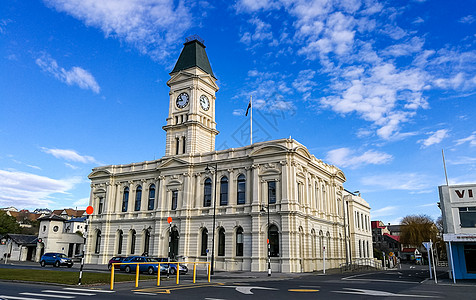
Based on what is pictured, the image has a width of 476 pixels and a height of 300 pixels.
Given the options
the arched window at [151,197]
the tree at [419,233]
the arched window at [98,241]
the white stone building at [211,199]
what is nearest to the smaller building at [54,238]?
A: the white stone building at [211,199]

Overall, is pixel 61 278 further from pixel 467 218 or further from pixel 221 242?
pixel 467 218

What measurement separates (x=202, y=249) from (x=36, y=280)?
1033 inches

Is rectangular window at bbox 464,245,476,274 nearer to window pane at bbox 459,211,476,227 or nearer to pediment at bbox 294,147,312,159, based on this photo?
window pane at bbox 459,211,476,227

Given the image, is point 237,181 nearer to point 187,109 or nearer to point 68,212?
point 187,109

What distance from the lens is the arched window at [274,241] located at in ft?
133

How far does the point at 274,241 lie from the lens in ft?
134

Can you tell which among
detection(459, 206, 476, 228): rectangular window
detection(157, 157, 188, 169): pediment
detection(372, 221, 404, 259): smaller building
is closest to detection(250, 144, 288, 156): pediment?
detection(157, 157, 188, 169): pediment

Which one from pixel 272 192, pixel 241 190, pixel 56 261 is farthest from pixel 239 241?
pixel 56 261

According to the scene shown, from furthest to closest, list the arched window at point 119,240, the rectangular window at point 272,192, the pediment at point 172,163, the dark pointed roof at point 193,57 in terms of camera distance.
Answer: the dark pointed roof at point 193,57, the arched window at point 119,240, the pediment at point 172,163, the rectangular window at point 272,192

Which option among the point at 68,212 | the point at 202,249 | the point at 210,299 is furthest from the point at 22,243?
the point at 68,212

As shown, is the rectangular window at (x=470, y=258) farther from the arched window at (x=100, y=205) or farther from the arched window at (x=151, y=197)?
the arched window at (x=100, y=205)

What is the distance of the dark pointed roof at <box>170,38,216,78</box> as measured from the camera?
182 ft

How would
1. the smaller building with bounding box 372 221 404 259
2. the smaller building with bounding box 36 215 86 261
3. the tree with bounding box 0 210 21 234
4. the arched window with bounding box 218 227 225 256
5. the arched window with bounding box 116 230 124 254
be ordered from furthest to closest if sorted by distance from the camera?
the smaller building with bounding box 372 221 404 259 < the tree with bounding box 0 210 21 234 < the smaller building with bounding box 36 215 86 261 < the arched window with bounding box 116 230 124 254 < the arched window with bounding box 218 227 225 256

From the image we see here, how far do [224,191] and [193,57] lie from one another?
72.9 ft
